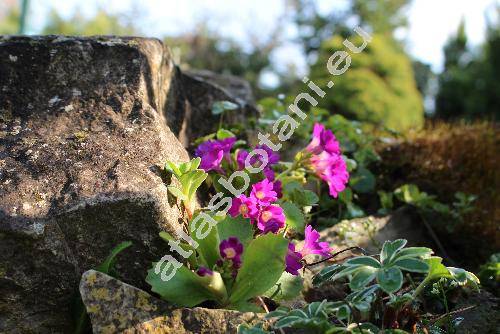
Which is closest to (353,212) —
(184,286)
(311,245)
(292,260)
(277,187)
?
(277,187)

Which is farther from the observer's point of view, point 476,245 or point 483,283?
point 476,245

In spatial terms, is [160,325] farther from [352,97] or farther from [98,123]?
[352,97]

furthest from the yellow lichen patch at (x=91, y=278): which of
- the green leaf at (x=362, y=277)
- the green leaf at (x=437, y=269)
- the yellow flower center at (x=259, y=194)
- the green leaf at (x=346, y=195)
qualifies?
the green leaf at (x=346, y=195)

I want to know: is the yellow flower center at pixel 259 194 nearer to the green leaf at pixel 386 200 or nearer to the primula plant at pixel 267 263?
the primula plant at pixel 267 263

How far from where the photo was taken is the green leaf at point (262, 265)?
169cm

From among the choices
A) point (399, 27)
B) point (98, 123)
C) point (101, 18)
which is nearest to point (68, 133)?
point (98, 123)

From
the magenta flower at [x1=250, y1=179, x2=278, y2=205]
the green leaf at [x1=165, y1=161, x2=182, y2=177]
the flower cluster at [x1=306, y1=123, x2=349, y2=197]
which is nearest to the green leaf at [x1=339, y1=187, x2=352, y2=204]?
the flower cluster at [x1=306, y1=123, x2=349, y2=197]

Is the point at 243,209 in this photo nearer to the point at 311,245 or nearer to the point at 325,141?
the point at 311,245

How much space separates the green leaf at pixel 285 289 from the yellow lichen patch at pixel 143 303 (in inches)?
15.7

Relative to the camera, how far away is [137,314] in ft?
5.34

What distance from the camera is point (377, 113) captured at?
314 inches

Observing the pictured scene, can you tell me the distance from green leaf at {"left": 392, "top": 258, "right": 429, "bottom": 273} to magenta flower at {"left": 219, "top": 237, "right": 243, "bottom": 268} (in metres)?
0.48

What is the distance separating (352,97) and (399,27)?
10008 mm

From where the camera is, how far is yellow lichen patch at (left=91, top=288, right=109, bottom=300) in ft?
5.26
